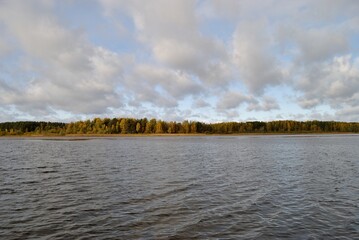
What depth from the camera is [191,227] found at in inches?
592

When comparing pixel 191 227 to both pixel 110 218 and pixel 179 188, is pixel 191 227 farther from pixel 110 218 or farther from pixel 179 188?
Answer: pixel 179 188

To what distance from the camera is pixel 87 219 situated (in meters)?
16.5

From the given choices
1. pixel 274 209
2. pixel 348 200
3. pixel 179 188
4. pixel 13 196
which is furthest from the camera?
pixel 179 188

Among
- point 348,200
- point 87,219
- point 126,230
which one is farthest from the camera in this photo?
point 348,200

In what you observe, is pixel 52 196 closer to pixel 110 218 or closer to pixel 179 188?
pixel 110 218

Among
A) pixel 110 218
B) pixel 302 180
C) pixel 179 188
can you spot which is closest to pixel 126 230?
pixel 110 218

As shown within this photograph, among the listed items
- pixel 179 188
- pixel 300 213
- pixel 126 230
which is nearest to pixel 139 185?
pixel 179 188

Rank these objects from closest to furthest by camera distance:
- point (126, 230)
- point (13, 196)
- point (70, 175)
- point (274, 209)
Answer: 1. point (126, 230)
2. point (274, 209)
3. point (13, 196)
4. point (70, 175)

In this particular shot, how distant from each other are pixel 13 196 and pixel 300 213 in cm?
1927

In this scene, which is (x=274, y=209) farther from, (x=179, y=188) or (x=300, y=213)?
(x=179, y=188)

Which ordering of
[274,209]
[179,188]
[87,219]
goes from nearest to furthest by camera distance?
[87,219] → [274,209] → [179,188]

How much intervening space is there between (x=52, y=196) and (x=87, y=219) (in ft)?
23.5

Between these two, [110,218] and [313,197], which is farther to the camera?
[313,197]

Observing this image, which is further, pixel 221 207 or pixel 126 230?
pixel 221 207
